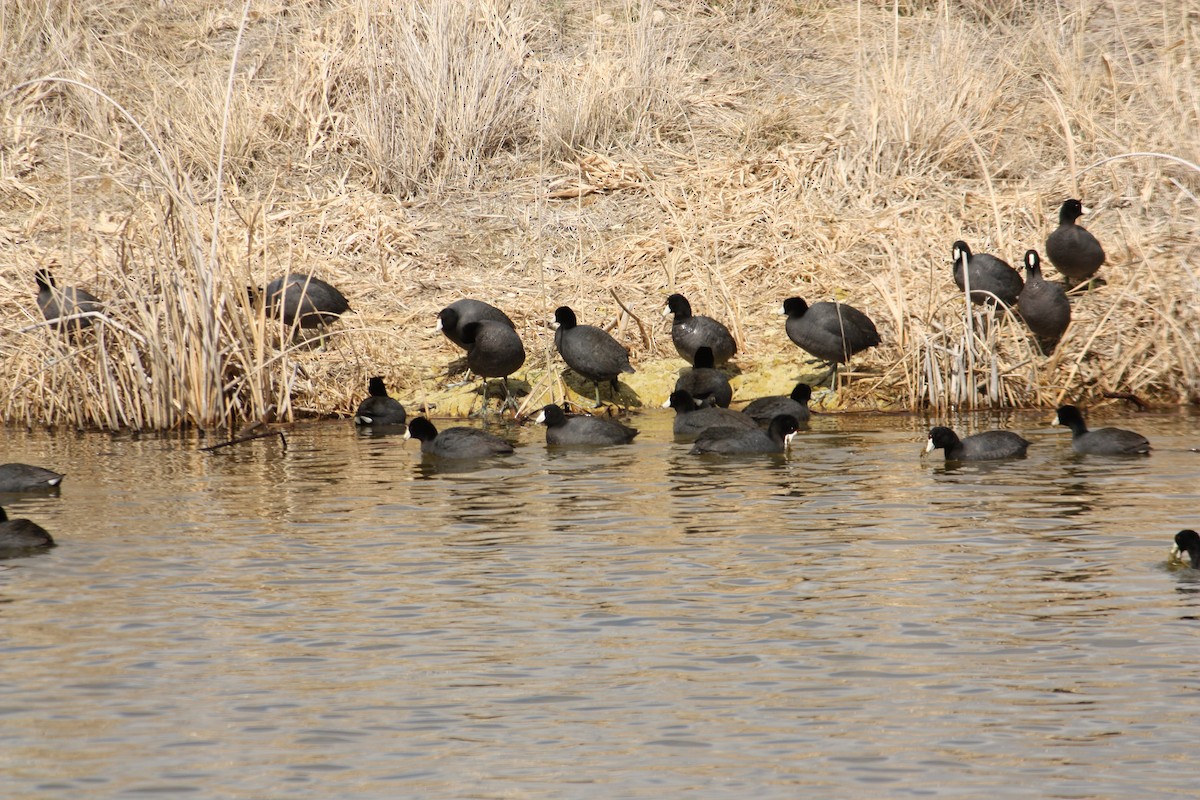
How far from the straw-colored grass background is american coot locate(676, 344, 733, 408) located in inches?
51.4

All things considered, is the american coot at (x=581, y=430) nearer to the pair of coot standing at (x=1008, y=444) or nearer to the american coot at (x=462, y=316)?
the american coot at (x=462, y=316)

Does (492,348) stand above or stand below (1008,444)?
above

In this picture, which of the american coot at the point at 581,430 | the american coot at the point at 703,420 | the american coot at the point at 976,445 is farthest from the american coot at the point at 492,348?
the american coot at the point at 976,445

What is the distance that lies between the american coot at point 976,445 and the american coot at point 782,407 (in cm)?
227

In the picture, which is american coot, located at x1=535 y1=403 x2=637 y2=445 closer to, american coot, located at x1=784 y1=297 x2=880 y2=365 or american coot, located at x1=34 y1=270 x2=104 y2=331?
american coot, located at x1=784 y1=297 x2=880 y2=365

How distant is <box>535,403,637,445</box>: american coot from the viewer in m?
14.2

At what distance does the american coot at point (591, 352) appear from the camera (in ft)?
51.4

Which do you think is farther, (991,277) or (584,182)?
(584,182)

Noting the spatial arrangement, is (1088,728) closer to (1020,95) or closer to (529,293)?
(529,293)

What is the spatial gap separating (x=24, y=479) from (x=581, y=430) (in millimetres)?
4689

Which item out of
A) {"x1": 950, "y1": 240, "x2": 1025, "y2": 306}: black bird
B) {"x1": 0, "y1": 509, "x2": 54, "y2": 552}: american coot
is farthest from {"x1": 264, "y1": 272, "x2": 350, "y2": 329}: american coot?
{"x1": 0, "y1": 509, "x2": 54, "y2": 552}: american coot

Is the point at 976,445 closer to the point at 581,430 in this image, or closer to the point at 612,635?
the point at 581,430

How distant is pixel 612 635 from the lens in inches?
309

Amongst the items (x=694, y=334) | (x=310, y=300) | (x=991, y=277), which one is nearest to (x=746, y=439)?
(x=694, y=334)
